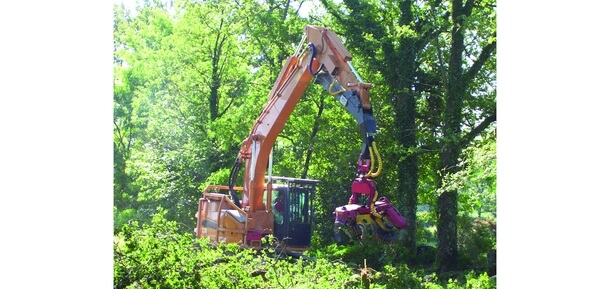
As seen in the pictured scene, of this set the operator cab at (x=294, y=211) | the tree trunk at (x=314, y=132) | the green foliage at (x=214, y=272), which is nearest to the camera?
the green foliage at (x=214, y=272)

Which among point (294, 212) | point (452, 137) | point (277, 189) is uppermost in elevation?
point (452, 137)

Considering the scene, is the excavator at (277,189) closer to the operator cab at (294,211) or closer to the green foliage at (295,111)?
the operator cab at (294,211)

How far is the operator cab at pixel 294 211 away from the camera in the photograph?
637 cm

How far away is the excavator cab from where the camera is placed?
637 cm

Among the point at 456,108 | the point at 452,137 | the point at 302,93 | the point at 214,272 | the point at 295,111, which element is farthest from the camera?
the point at 295,111

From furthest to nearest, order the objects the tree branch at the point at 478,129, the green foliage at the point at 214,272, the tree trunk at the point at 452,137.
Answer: the tree trunk at the point at 452,137 < the tree branch at the point at 478,129 < the green foliage at the point at 214,272

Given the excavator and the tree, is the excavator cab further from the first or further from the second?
the tree

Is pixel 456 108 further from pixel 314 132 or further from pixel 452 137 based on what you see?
pixel 314 132

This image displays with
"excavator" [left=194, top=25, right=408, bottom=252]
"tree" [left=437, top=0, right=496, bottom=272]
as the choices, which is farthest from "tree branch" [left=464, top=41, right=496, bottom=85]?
"excavator" [left=194, top=25, right=408, bottom=252]

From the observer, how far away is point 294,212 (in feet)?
21.0

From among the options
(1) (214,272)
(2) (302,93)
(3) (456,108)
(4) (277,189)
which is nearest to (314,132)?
(4) (277,189)

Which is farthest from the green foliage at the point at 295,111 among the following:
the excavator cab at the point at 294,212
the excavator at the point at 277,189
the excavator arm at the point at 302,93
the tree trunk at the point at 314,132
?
the excavator arm at the point at 302,93
